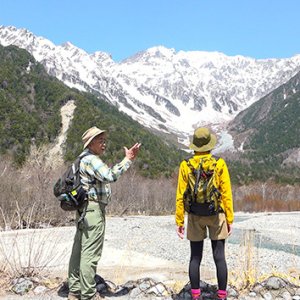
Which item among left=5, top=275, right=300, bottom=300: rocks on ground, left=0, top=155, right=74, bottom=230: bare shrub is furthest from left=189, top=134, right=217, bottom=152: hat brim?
left=0, top=155, right=74, bottom=230: bare shrub

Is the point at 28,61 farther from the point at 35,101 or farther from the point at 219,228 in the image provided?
the point at 219,228

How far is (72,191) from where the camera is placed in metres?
5.30

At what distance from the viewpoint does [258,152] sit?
196 metres

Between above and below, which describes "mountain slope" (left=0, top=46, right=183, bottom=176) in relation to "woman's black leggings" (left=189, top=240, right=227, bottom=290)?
above

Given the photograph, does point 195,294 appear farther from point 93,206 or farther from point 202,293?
point 93,206

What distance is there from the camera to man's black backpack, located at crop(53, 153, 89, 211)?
5.29 metres

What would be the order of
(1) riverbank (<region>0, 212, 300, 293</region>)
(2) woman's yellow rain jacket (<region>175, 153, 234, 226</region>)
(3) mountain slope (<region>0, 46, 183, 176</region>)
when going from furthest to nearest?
(3) mountain slope (<region>0, 46, 183, 176</region>), (1) riverbank (<region>0, 212, 300, 293</region>), (2) woman's yellow rain jacket (<region>175, 153, 234, 226</region>)

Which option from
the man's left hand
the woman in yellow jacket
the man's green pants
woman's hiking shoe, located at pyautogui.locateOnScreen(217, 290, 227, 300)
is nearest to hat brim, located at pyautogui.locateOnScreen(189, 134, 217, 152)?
the woman in yellow jacket

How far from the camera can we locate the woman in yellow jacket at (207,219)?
5180 millimetres

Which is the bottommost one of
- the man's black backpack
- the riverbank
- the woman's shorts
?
the riverbank

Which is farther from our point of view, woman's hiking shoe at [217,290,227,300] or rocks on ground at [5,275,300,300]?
rocks on ground at [5,275,300,300]

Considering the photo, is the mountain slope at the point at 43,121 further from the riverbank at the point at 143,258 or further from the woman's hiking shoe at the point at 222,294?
the woman's hiking shoe at the point at 222,294

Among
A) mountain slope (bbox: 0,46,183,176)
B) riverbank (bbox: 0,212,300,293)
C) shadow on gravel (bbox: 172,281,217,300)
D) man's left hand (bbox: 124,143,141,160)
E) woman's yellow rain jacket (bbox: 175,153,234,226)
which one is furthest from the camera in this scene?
mountain slope (bbox: 0,46,183,176)

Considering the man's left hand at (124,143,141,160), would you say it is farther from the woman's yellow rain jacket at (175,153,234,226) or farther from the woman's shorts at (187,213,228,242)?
the woman's shorts at (187,213,228,242)
